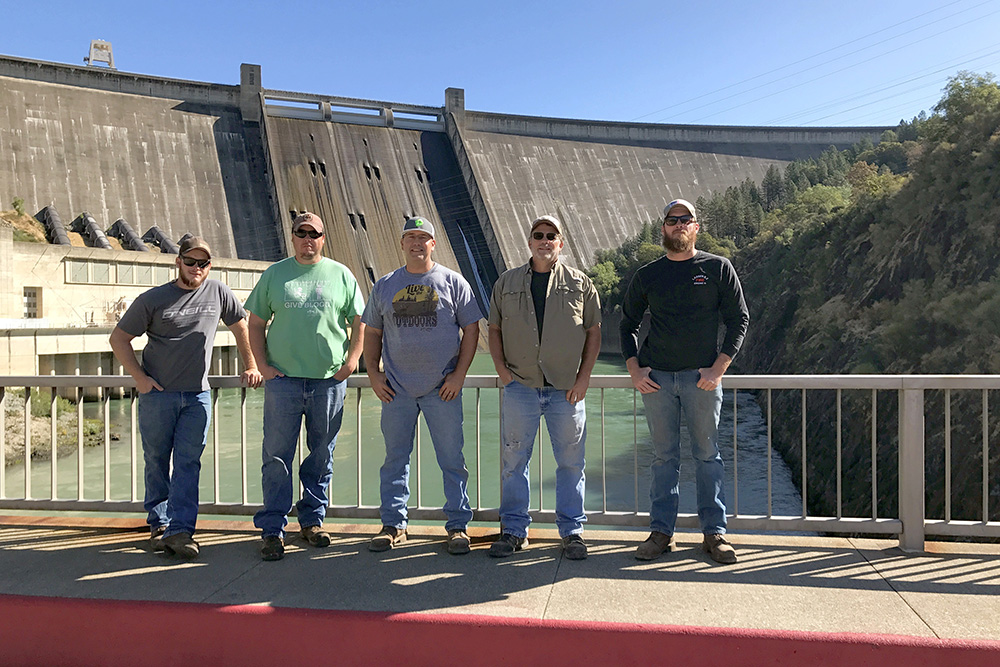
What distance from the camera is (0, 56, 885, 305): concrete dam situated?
34219 millimetres

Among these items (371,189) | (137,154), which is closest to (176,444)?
(137,154)

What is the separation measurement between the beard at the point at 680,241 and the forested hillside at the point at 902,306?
7746mm

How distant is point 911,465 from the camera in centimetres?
377

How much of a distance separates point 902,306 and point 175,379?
1575 centimetres

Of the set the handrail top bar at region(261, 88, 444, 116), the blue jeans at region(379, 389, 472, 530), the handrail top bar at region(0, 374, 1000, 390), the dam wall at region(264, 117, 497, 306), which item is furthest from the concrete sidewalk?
the handrail top bar at region(261, 88, 444, 116)

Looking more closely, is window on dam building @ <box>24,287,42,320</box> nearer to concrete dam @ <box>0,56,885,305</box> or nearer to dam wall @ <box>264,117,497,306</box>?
concrete dam @ <box>0,56,885,305</box>

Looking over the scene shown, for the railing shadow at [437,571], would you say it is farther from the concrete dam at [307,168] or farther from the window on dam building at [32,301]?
the concrete dam at [307,168]

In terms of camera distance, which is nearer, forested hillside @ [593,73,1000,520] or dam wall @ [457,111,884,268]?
forested hillside @ [593,73,1000,520]

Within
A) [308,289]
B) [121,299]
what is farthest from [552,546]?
[121,299]

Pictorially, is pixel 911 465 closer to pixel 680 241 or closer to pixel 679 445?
pixel 679 445

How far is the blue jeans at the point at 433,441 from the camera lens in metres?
3.80

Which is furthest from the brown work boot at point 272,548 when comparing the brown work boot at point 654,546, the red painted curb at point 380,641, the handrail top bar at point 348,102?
the handrail top bar at point 348,102

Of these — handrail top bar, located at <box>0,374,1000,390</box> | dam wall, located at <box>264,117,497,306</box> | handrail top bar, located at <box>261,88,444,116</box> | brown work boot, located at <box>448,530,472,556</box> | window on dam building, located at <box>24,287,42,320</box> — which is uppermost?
handrail top bar, located at <box>261,88,444,116</box>

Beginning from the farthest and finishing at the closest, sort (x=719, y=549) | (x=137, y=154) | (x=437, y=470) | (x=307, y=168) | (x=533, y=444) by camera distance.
→ 1. (x=307, y=168)
2. (x=137, y=154)
3. (x=437, y=470)
4. (x=533, y=444)
5. (x=719, y=549)
